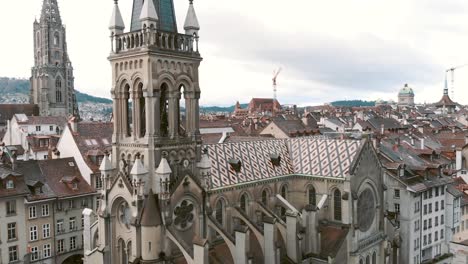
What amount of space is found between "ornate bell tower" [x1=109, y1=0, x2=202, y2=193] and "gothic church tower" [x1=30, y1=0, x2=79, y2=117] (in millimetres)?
142000

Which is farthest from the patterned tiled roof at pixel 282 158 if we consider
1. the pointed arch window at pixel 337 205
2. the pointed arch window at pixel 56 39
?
the pointed arch window at pixel 56 39

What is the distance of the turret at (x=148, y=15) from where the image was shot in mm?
34469

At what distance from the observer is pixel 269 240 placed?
131ft

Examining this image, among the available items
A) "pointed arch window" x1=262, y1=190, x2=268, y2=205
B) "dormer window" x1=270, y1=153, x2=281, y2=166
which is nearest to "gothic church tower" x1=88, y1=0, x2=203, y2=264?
"pointed arch window" x1=262, y1=190, x2=268, y2=205

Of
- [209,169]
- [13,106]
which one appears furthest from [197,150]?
[13,106]

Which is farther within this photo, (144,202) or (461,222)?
(461,222)

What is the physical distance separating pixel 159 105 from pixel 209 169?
7.12 metres

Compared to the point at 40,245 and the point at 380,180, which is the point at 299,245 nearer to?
the point at 380,180

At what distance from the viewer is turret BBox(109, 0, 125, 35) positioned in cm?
3731

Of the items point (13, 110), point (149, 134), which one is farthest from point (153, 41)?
point (13, 110)

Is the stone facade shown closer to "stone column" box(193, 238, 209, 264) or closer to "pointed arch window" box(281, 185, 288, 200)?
"stone column" box(193, 238, 209, 264)

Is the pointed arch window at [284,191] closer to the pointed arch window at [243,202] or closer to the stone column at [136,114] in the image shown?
the pointed arch window at [243,202]

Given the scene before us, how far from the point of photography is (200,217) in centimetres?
3812

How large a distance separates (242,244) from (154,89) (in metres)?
14.5
